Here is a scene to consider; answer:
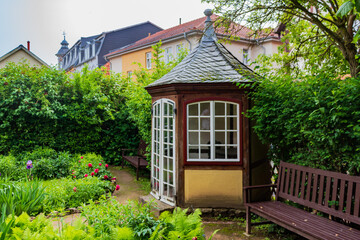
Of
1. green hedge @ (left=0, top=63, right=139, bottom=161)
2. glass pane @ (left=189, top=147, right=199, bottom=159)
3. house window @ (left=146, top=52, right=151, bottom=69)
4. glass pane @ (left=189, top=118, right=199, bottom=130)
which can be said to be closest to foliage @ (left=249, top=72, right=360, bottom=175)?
glass pane @ (left=189, top=118, right=199, bottom=130)

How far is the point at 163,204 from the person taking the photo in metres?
7.00

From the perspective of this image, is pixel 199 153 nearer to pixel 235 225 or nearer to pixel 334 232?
pixel 235 225

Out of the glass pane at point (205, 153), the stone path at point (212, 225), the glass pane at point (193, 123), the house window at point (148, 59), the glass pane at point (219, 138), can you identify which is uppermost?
the house window at point (148, 59)

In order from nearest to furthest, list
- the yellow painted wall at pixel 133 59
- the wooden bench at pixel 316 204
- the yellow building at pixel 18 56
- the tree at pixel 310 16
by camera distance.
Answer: the wooden bench at pixel 316 204, the tree at pixel 310 16, the yellow painted wall at pixel 133 59, the yellow building at pixel 18 56

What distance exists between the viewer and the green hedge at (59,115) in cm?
1083

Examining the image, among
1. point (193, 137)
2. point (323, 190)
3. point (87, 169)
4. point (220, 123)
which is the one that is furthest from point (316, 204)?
point (87, 169)

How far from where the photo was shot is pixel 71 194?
23.4ft

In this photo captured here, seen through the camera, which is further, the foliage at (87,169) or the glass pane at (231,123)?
the foliage at (87,169)

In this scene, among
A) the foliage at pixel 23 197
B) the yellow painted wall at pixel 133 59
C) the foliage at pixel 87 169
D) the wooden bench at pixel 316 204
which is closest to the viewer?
the wooden bench at pixel 316 204

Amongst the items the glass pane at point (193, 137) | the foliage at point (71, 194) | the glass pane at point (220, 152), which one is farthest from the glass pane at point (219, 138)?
the foliage at point (71, 194)

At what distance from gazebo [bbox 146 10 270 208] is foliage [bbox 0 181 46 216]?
9.19ft

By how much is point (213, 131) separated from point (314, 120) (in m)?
2.39

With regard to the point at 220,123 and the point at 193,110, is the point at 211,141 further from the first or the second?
the point at 193,110

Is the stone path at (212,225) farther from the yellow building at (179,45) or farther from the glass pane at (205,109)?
the yellow building at (179,45)
